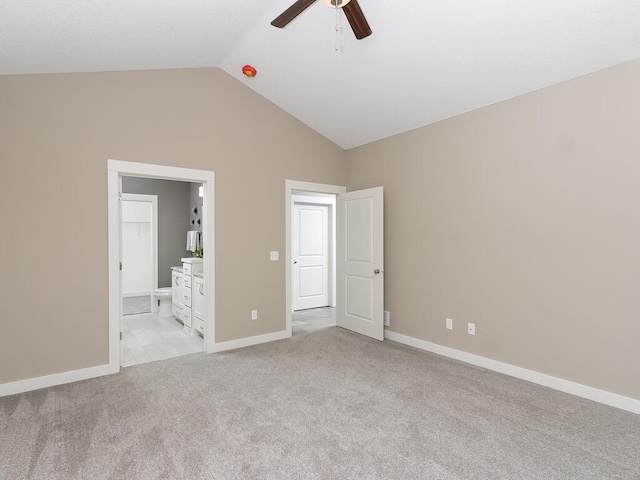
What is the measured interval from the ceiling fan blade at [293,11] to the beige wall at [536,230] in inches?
89.0

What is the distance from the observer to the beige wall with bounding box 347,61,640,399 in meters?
2.68

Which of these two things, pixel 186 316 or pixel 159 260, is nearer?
pixel 186 316

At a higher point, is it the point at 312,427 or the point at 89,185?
the point at 89,185

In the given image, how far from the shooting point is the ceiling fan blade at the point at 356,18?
2.04m

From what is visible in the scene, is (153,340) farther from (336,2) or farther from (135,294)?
(336,2)

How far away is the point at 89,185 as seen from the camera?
3256 millimetres

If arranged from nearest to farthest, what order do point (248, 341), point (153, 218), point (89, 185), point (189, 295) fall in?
point (89, 185) → point (248, 341) → point (189, 295) → point (153, 218)

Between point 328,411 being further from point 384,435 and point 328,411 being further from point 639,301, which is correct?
point 639,301

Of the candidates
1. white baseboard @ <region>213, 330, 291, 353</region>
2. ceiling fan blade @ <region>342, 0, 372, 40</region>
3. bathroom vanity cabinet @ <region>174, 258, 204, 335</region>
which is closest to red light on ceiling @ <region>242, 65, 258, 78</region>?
ceiling fan blade @ <region>342, 0, 372, 40</region>

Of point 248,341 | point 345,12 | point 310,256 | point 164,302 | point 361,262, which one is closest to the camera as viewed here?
point 345,12

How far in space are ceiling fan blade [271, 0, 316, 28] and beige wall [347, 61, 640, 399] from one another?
2260mm

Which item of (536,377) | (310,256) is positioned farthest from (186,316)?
(536,377)

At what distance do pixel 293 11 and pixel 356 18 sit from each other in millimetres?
387

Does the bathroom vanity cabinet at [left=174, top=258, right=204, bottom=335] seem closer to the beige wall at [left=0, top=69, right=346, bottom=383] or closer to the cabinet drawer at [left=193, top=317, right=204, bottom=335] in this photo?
the cabinet drawer at [left=193, top=317, right=204, bottom=335]
